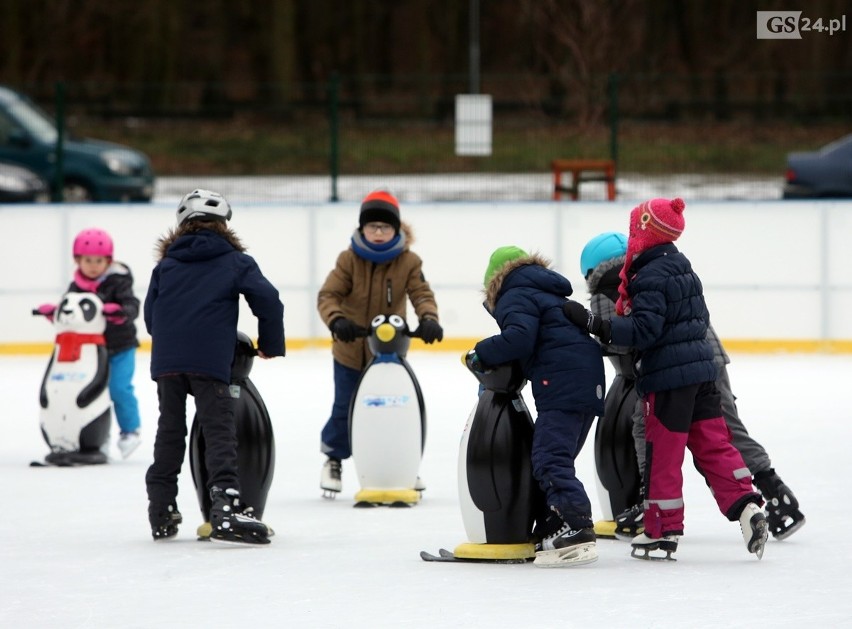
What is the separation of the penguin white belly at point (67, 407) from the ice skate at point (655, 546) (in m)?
3.75

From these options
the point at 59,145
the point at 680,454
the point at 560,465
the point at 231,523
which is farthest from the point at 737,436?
the point at 59,145

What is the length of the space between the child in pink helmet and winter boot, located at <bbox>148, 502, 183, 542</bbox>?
2497 mm

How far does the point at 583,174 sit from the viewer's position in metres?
15.9

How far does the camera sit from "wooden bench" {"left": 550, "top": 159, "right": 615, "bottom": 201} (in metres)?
15.6

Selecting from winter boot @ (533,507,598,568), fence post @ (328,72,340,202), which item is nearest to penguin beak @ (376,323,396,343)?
winter boot @ (533,507,598,568)

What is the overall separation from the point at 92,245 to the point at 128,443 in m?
1.09

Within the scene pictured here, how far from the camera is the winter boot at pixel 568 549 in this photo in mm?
6047

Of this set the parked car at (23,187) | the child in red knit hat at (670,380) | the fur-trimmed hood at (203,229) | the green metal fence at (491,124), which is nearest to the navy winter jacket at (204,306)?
the fur-trimmed hood at (203,229)

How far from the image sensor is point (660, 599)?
216 inches

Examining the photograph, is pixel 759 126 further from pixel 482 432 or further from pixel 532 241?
pixel 482 432

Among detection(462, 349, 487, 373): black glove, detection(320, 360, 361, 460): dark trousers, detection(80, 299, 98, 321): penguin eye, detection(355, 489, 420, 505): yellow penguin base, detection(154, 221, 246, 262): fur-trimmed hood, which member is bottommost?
detection(355, 489, 420, 505): yellow penguin base

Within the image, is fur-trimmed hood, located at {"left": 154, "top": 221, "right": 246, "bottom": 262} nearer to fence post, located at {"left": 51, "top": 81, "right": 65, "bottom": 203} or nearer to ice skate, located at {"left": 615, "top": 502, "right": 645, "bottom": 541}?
ice skate, located at {"left": 615, "top": 502, "right": 645, "bottom": 541}

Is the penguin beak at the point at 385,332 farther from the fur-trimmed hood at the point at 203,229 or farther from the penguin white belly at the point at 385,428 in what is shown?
the fur-trimmed hood at the point at 203,229

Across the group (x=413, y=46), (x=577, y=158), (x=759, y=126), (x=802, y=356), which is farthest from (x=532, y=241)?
(x=413, y=46)
